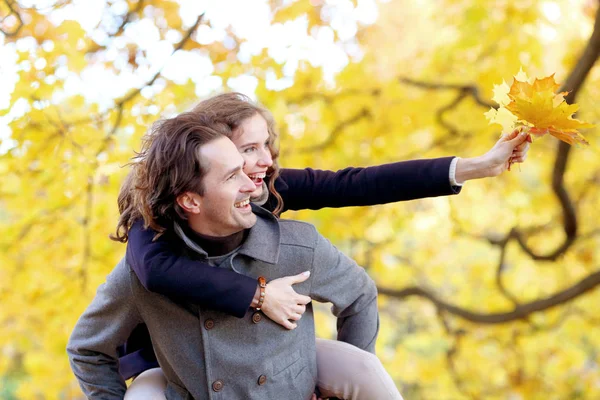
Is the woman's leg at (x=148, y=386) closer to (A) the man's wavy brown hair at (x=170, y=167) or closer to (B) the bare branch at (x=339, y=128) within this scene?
(A) the man's wavy brown hair at (x=170, y=167)

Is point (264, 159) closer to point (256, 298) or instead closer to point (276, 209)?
point (276, 209)

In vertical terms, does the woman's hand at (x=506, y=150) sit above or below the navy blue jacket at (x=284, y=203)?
above

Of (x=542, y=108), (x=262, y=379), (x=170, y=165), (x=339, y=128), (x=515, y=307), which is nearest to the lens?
(x=542, y=108)

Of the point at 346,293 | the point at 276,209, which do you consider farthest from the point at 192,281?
the point at 346,293

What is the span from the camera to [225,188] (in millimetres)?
1910

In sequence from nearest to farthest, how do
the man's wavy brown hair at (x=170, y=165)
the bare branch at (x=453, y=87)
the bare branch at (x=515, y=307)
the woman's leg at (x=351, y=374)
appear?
the man's wavy brown hair at (x=170, y=165) → the woman's leg at (x=351, y=374) → the bare branch at (x=515, y=307) → the bare branch at (x=453, y=87)

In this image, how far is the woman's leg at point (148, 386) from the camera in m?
2.08

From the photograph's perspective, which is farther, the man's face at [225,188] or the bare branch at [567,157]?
the bare branch at [567,157]

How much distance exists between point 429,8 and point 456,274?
347cm

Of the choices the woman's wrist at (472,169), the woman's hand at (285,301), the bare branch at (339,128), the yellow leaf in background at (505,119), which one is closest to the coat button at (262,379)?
the woman's hand at (285,301)

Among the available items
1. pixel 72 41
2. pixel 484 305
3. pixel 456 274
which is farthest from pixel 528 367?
pixel 72 41

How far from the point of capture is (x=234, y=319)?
6.68 ft

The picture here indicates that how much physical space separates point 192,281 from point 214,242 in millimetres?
172

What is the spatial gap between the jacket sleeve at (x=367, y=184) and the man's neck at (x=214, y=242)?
0.76ft
